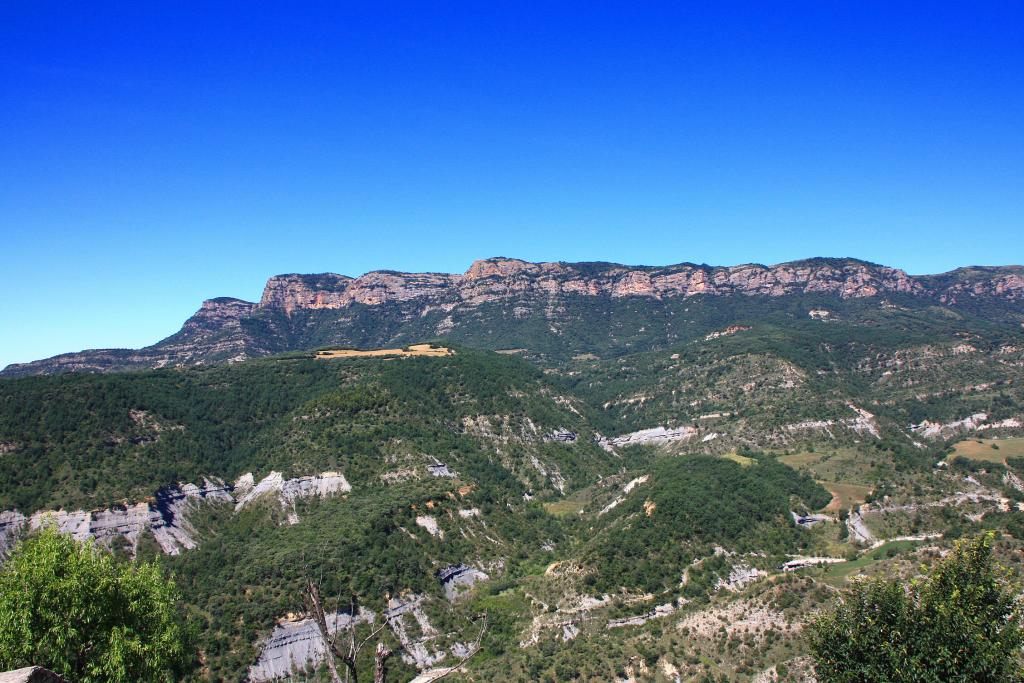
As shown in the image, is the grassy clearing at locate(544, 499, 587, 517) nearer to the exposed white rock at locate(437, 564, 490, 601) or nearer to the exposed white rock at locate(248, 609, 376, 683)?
the exposed white rock at locate(437, 564, 490, 601)

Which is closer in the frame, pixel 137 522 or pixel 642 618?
pixel 642 618

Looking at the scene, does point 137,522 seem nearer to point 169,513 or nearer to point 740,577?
Result: point 169,513

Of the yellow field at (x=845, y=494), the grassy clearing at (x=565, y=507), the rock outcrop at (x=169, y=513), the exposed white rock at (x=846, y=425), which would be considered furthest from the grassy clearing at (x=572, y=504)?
the exposed white rock at (x=846, y=425)

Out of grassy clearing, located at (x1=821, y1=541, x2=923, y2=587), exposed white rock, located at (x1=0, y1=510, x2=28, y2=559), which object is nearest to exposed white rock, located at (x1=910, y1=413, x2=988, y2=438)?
grassy clearing, located at (x1=821, y1=541, x2=923, y2=587)

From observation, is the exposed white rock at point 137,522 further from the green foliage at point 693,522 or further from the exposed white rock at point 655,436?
the exposed white rock at point 655,436

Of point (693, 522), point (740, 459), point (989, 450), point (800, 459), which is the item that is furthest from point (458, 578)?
point (989, 450)

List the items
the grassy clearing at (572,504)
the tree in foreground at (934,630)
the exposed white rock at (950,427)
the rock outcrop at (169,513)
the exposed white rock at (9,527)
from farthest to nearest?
the exposed white rock at (950,427) → the grassy clearing at (572,504) → the rock outcrop at (169,513) → the exposed white rock at (9,527) → the tree in foreground at (934,630)
